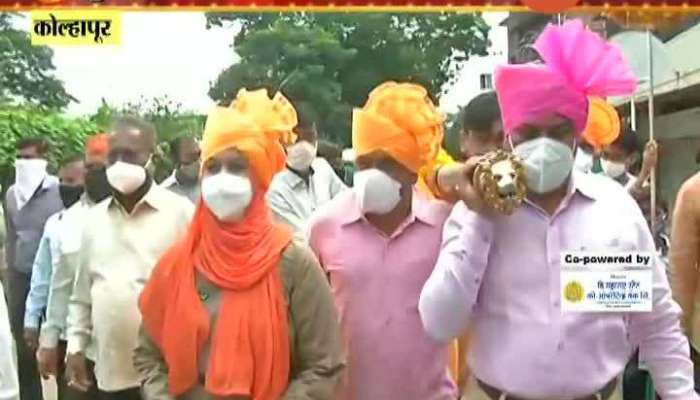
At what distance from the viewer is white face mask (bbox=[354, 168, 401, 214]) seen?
13.8 feet

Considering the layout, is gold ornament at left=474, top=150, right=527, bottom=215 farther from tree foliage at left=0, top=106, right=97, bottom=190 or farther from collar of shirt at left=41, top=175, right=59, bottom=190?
collar of shirt at left=41, top=175, right=59, bottom=190

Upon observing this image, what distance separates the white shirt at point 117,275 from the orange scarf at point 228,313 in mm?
1073

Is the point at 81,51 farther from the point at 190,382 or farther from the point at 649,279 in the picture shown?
the point at 649,279

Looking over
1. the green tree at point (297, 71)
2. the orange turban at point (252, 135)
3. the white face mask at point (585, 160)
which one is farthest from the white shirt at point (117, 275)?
the white face mask at point (585, 160)

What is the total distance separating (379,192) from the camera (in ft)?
13.9

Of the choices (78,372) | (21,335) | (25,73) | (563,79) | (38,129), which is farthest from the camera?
(21,335)

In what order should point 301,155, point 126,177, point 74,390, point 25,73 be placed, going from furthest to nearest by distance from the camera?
point 301,155
point 25,73
point 74,390
point 126,177

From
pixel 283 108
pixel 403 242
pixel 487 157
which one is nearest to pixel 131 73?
pixel 283 108

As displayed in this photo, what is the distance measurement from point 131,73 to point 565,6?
5.89 ft

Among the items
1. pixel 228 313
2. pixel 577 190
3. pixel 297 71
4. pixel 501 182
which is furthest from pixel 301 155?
pixel 501 182

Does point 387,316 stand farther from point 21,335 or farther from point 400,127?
point 21,335

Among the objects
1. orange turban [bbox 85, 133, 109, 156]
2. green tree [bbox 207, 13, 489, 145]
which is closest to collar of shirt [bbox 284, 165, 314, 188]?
green tree [bbox 207, 13, 489, 145]

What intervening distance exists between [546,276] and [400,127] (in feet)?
2.98

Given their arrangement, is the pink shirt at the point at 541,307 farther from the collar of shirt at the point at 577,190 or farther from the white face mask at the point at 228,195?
the white face mask at the point at 228,195
